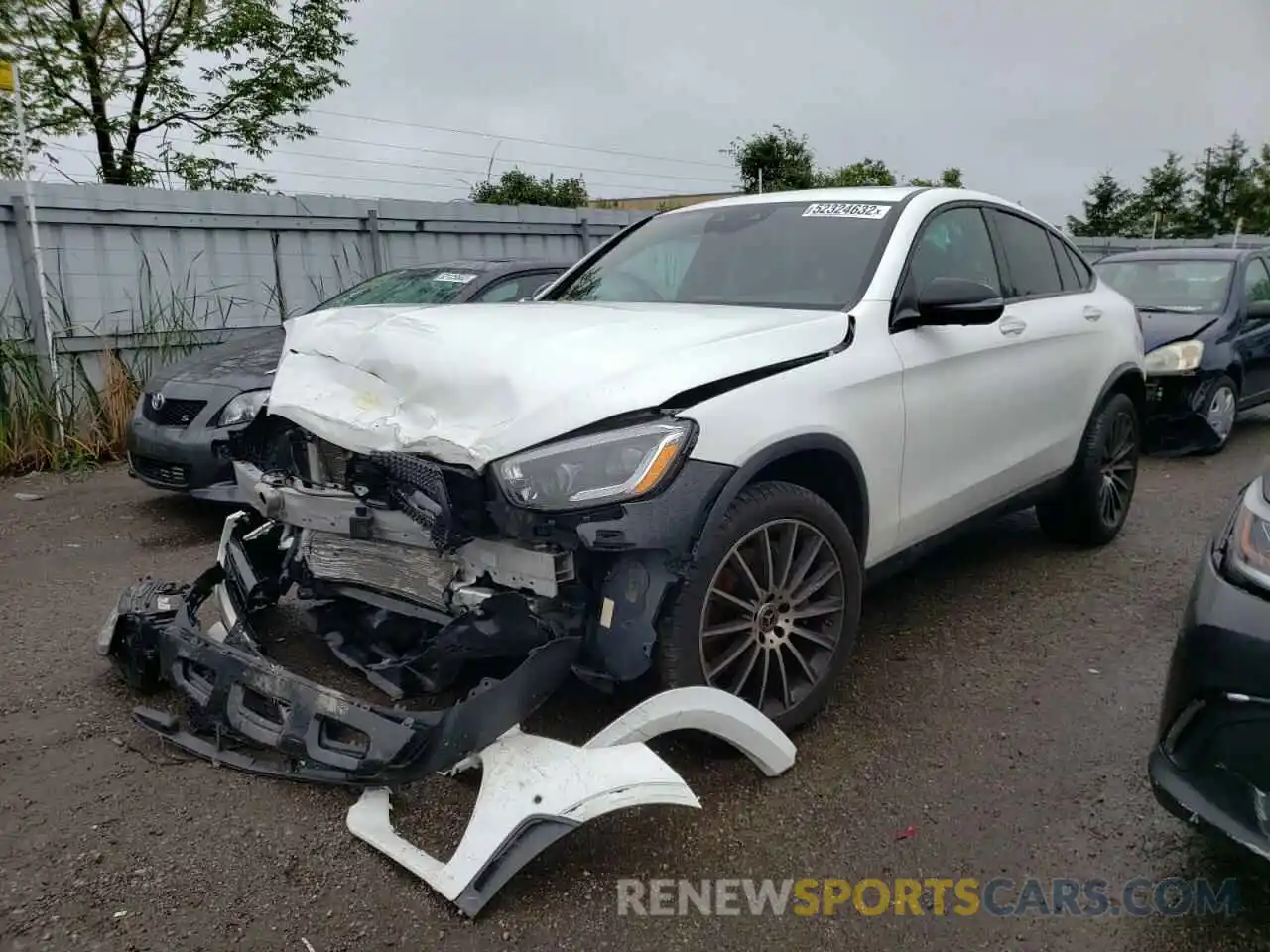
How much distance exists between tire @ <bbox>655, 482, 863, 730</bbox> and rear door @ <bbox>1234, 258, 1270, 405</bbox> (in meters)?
6.38

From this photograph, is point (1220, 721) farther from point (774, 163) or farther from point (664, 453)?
point (774, 163)

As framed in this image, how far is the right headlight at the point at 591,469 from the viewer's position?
248 cm

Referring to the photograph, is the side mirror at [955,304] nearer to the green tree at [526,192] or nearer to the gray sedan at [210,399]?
the gray sedan at [210,399]

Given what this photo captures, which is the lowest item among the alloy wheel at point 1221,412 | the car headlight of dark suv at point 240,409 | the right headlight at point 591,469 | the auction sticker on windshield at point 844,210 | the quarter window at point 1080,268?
the alloy wheel at point 1221,412

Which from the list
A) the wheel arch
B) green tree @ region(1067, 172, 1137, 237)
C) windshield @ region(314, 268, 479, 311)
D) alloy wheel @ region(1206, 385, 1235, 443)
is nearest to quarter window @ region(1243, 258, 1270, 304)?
alloy wheel @ region(1206, 385, 1235, 443)

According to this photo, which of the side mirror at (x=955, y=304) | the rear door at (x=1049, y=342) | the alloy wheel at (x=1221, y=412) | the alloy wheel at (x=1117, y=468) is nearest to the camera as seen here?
the side mirror at (x=955, y=304)

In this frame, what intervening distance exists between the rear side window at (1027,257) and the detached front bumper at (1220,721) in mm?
2466

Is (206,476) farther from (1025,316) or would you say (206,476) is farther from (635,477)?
(1025,316)

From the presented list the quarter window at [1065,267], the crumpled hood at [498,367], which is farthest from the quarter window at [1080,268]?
Result: the crumpled hood at [498,367]

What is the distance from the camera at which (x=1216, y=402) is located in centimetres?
759

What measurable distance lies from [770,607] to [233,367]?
435 cm

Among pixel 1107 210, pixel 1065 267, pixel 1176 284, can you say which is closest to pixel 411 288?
pixel 1065 267

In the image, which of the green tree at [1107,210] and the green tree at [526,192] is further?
the green tree at [1107,210]

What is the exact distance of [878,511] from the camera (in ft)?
10.8
